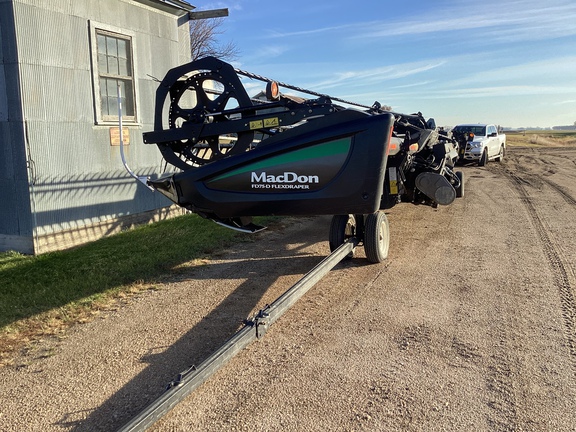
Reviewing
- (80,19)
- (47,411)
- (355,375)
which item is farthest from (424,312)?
(80,19)

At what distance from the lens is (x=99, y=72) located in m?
8.27

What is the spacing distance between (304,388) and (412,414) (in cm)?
73

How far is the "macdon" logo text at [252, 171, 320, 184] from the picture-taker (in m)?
4.16

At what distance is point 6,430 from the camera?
291cm

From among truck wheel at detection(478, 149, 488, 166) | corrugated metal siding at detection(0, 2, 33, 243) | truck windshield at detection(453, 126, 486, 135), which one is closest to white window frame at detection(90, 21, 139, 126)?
corrugated metal siding at detection(0, 2, 33, 243)

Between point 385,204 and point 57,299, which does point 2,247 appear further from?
point 385,204

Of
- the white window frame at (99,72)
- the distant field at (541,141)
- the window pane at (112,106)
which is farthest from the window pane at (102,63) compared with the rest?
the distant field at (541,141)

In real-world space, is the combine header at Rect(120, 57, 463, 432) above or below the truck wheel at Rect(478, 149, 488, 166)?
above

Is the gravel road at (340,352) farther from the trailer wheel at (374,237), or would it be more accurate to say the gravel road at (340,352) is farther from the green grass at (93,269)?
the green grass at (93,269)

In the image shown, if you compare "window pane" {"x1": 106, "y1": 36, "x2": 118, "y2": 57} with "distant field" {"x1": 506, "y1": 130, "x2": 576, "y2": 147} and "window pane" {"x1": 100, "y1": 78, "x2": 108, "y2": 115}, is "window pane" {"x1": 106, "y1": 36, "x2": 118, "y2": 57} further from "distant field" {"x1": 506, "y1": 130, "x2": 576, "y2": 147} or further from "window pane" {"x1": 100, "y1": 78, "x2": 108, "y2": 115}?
"distant field" {"x1": 506, "y1": 130, "x2": 576, "y2": 147}

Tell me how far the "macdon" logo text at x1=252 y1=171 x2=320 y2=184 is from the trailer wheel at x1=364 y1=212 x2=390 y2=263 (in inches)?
82.2

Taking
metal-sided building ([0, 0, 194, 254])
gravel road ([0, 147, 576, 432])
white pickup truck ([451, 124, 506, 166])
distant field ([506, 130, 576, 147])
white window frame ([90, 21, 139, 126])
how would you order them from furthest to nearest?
distant field ([506, 130, 576, 147]) < white pickup truck ([451, 124, 506, 166]) < white window frame ([90, 21, 139, 126]) < metal-sided building ([0, 0, 194, 254]) < gravel road ([0, 147, 576, 432])

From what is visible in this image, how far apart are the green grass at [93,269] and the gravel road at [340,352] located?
0.39m

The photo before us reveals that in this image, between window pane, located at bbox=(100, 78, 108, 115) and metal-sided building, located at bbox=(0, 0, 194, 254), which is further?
window pane, located at bbox=(100, 78, 108, 115)
